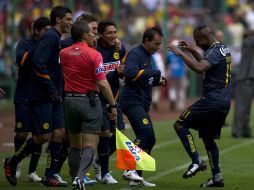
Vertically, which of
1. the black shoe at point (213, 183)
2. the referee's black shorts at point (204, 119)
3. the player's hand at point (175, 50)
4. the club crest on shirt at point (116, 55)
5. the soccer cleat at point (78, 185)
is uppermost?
the player's hand at point (175, 50)

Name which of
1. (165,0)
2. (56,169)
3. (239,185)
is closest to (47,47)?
(56,169)

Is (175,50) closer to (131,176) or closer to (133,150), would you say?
(133,150)

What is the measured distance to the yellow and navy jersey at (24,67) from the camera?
Answer: 44.9ft

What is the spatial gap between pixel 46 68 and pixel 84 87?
1.09m

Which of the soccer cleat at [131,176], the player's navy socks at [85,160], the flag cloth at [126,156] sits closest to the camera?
the player's navy socks at [85,160]

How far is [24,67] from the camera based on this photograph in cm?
1376

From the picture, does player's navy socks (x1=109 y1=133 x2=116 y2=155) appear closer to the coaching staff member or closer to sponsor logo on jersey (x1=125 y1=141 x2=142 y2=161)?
sponsor logo on jersey (x1=125 y1=141 x2=142 y2=161)

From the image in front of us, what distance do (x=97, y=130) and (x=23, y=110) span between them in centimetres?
A: 197

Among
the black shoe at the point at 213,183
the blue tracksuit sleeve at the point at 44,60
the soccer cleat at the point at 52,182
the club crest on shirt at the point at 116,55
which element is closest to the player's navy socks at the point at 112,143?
the club crest on shirt at the point at 116,55

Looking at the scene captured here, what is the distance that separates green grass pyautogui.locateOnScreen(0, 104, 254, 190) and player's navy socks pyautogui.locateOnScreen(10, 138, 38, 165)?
328 mm

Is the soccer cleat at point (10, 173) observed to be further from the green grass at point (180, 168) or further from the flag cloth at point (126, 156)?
the flag cloth at point (126, 156)

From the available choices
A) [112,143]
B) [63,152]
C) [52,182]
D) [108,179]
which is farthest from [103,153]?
[112,143]

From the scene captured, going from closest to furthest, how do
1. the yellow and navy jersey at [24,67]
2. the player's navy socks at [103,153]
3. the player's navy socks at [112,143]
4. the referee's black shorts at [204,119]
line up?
1. the referee's black shorts at [204,119]
2. the player's navy socks at [103,153]
3. the yellow and navy jersey at [24,67]
4. the player's navy socks at [112,143]

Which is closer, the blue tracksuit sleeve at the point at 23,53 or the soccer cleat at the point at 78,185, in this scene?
the soccer cleat at the point at 78,185
